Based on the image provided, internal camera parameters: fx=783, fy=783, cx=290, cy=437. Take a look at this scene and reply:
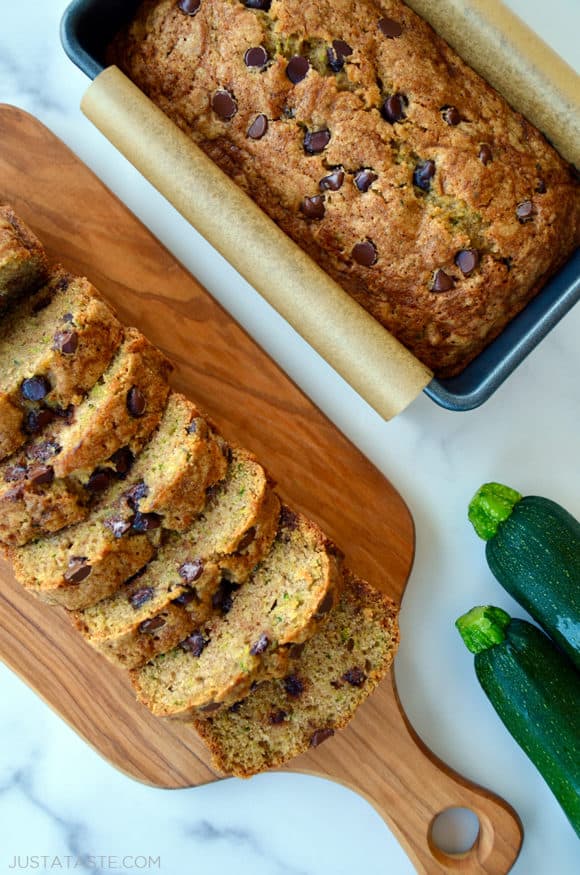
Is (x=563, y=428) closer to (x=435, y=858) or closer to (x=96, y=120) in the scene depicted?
(x=435, y=858)

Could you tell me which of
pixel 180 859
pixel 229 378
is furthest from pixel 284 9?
pixel 180 859

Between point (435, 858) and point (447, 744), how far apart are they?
39 cm

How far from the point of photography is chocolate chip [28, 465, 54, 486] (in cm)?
232

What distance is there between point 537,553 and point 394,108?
154cm

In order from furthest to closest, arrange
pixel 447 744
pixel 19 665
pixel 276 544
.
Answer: pixel 447 744 < pixel 19 665 < pixel 276 544

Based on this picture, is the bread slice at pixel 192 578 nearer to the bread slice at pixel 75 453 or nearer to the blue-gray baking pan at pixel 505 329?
the bread slice at pixel 75 453

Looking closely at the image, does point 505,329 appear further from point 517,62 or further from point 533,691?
point 533,691

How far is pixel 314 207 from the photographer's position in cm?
241

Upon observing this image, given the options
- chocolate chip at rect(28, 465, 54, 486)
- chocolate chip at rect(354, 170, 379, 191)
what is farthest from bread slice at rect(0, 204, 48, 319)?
chocolate chip at rect(354, 170, 379, 191)

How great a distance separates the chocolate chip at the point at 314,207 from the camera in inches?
94.9

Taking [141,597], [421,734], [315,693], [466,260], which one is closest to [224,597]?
[141,597]

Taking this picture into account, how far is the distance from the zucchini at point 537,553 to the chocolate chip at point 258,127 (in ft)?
4.75

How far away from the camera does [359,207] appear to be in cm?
238

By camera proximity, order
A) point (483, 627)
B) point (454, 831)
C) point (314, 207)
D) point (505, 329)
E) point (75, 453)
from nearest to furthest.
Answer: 1. point (75, 453)
2. point (314, 207)
3. point (505, 329)
4. point (483, 627)
5. point (454, 831)
